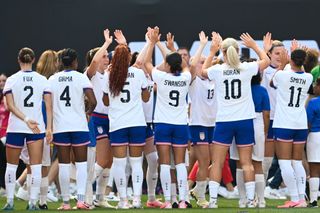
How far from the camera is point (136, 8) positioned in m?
19.9

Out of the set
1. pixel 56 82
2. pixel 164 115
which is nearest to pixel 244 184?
pixel 164 115

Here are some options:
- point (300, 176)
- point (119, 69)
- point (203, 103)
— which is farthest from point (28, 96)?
point (300, 176)

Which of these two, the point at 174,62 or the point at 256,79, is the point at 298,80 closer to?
the point at 256,79

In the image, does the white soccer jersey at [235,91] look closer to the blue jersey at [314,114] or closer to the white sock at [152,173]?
the blue jersey at [314,114]

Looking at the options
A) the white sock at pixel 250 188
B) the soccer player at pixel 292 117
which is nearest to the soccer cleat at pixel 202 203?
the white sock at pixel 250 188

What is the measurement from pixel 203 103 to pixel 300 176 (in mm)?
1748

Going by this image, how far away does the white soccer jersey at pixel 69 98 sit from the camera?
1560cm

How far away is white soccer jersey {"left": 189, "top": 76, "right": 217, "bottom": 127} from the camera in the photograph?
16.7 m

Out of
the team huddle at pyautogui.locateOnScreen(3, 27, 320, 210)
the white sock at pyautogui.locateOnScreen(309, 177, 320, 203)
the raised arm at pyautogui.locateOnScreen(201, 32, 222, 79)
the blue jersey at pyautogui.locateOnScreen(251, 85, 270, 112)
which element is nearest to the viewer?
the team huddle at pyautogui.locateOnScreen(3, 27, 320, 210)

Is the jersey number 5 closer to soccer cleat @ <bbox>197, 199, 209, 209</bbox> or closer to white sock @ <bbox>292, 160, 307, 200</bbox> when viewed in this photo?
soccer cleat @ <bbox>197, 199, 209, 209</bbox>

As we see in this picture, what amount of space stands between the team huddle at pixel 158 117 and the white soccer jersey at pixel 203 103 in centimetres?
33

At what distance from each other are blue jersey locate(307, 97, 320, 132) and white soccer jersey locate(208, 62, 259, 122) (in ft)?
4.27

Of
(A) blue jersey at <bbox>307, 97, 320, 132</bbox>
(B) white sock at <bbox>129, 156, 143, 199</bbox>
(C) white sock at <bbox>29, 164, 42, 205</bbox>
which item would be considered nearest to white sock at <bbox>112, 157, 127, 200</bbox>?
(B) white sock at <bbox>129, 156, 143, 199</bbox>

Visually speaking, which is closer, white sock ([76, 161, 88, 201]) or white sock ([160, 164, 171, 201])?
white sock ([76, 161, 88, 201])
